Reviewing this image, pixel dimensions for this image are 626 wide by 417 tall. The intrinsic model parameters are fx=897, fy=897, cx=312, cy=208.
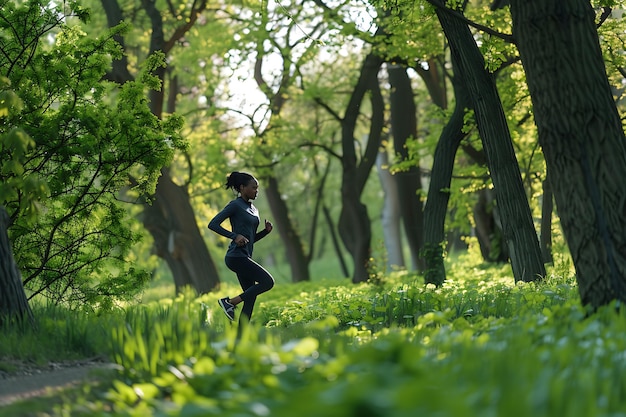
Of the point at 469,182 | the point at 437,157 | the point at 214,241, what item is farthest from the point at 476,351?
the point at 214,241

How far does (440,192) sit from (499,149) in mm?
3559

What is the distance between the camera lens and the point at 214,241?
133 feet

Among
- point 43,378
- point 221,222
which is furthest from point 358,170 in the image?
point 43,378

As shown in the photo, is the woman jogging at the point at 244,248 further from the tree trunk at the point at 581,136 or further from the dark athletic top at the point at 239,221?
the tree trunk at the point at 581,136

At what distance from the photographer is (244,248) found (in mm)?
10625

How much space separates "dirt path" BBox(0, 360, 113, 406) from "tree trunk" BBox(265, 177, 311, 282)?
72.6 ft

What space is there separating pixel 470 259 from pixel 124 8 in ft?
43.1

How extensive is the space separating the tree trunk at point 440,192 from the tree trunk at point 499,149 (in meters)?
3.05

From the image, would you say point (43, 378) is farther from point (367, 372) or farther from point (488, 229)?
point (488, 229)

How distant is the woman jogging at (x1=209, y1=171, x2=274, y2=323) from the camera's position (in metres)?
10.5

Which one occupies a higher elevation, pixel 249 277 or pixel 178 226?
pixel 178 226

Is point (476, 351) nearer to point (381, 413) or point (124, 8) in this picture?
point (381, 413)

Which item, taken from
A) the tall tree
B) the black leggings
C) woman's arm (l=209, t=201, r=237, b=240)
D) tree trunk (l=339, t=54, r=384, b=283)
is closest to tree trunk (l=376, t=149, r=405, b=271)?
tree trunk (l=339, t=54, r=384, b=283)

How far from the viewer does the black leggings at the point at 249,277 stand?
34.6ft
